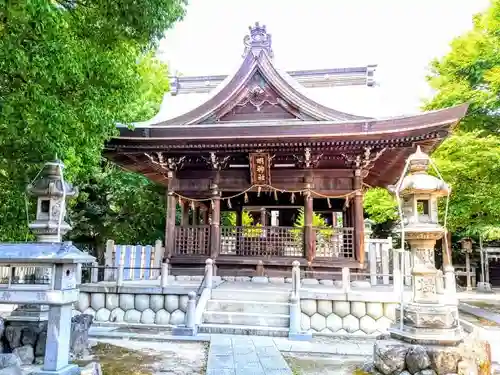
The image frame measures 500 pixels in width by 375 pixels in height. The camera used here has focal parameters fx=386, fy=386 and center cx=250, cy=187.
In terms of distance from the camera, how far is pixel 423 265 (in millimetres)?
6188

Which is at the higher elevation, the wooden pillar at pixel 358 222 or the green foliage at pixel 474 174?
the green foliage at pixel 474 174

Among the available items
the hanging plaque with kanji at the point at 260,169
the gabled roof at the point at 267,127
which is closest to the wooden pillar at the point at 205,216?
the gabled roof at the point at 267,127

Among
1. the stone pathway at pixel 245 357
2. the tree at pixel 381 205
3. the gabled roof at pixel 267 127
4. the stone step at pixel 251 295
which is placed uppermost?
the gabled roof at pixel 267 127

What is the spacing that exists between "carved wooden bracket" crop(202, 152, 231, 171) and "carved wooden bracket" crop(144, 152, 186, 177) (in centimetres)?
84

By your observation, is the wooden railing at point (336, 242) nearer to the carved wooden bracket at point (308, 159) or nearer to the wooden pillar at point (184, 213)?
the carved wooden bracket at point (308, 159)

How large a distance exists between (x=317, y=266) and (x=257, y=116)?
5.17 m

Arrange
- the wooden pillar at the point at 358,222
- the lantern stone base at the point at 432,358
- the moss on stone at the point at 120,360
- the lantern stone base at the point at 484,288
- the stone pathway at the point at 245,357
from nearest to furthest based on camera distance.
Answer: the lantern stone base at the point at 432,358
the stone pathway at the point at 245,357
the moss on stone at the point at 120,360
the wooden pillar at the point at 358,222
the lantern stone base at the point at 484,288

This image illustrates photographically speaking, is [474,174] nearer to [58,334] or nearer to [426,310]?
[426,310]

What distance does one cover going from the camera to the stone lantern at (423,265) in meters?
5.66

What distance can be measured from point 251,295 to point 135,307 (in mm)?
2940

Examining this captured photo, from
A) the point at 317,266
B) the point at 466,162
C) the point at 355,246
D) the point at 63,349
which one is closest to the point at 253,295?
the point at 317,266

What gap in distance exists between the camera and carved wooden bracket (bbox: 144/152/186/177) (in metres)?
12.5

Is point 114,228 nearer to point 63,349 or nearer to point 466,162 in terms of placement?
point 63,349

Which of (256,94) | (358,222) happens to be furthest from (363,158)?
(256,94)
